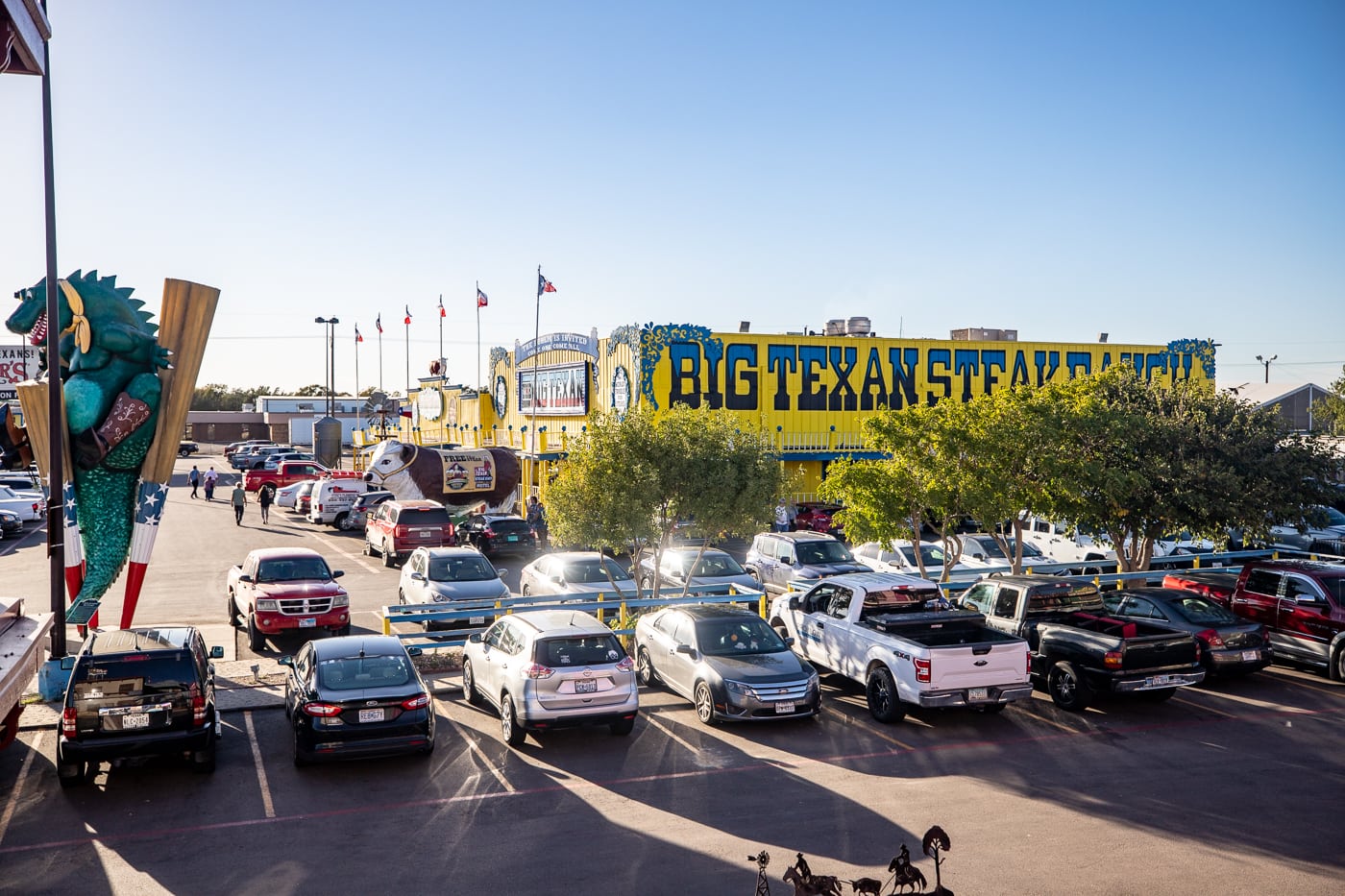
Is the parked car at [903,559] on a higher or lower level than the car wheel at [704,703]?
higher

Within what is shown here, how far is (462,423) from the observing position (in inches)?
2248

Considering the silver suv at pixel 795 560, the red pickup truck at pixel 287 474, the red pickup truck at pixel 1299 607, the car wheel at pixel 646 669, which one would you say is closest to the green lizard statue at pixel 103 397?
the car wheel at pixel 646 669

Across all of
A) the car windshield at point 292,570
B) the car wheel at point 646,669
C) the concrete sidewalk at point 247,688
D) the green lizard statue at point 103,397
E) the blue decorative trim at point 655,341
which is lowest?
the concrete sidewalk at point 247,688

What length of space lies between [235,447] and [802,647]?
81.0 metres

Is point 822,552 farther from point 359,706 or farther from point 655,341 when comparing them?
point 655,341

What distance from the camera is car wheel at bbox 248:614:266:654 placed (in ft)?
61.0

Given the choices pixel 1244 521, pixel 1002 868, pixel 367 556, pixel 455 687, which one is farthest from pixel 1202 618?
pixel 367 556

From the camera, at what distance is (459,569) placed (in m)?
20.4

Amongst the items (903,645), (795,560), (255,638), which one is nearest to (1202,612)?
(903,645)

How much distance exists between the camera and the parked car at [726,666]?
13.7 m

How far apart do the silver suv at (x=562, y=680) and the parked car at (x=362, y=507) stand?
26385 millimetres

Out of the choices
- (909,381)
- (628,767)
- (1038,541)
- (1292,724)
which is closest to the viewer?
(628,767)

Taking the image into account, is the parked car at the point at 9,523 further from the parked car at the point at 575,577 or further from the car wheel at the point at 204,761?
the car wheel at the point at 204,761

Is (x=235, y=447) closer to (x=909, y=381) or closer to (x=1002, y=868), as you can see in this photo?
(x=909, y=381)
